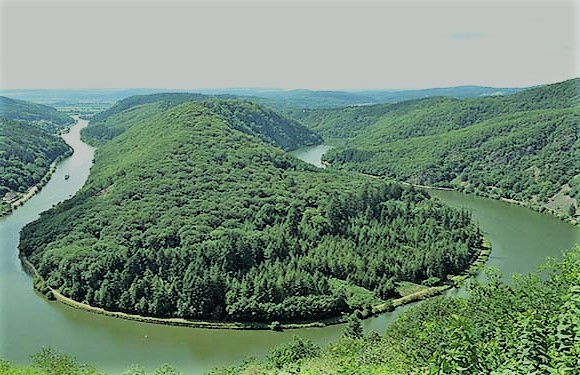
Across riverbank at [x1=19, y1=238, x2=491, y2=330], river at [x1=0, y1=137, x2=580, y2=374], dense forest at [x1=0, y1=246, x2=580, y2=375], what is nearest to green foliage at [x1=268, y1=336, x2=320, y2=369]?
dense forest at [x1=0, y1=246, x2=580, y2=375]

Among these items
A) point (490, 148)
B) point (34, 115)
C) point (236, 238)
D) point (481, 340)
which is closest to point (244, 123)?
point (490, 148)

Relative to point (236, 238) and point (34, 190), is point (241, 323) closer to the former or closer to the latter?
point (236, 238)

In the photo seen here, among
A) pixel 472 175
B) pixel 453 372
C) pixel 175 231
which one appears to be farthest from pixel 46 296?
pixel 472 175

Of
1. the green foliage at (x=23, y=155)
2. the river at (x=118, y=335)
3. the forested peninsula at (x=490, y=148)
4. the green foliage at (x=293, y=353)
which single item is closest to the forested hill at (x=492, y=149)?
the forested peninsula at (x=490, y=148)

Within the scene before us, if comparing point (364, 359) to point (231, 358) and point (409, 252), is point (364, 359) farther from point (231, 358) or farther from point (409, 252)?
point (409, 252)

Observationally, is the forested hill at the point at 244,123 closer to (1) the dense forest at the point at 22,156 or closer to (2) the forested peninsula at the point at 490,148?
(2) the forested peninsula at the point at 490,148

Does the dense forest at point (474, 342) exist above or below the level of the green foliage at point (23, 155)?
above

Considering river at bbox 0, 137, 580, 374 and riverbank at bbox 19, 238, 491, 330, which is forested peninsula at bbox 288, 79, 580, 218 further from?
riverbank at bbox 19, 238, 491, 330
